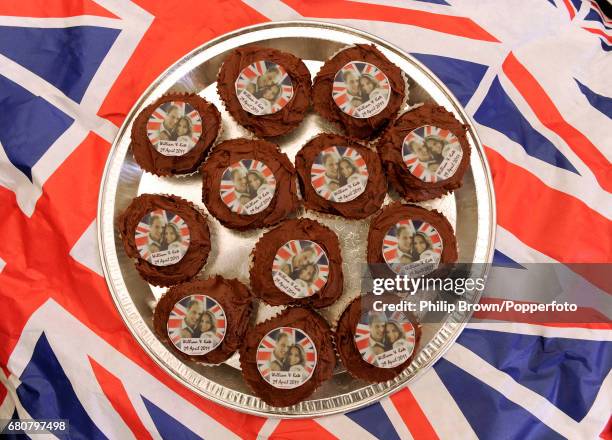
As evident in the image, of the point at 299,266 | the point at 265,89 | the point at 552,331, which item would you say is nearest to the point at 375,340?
the point at 299,266

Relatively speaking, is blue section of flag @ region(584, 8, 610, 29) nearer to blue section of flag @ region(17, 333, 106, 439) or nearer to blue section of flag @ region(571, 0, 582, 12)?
blue section of flag @ region(571, 0, 582, 12)

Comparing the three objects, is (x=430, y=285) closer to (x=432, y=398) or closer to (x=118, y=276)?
(x=432, y=398)

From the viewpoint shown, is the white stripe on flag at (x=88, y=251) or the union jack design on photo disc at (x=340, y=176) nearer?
the union jack design on photo disc at (x=340, y=176)

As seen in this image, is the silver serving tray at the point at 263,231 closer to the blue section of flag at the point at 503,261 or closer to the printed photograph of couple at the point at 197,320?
the blue section of flag at the point at 503,261

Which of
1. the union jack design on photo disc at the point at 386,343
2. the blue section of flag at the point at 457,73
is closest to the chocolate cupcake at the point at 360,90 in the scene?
the blue section of flag at the point at 457,73

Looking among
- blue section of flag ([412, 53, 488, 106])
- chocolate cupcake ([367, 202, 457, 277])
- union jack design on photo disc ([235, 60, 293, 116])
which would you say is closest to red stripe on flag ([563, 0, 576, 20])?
blue section of flag ([412, 53, 488, 106])

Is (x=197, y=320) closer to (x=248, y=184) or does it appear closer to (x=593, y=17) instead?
(x=248, y=184)
